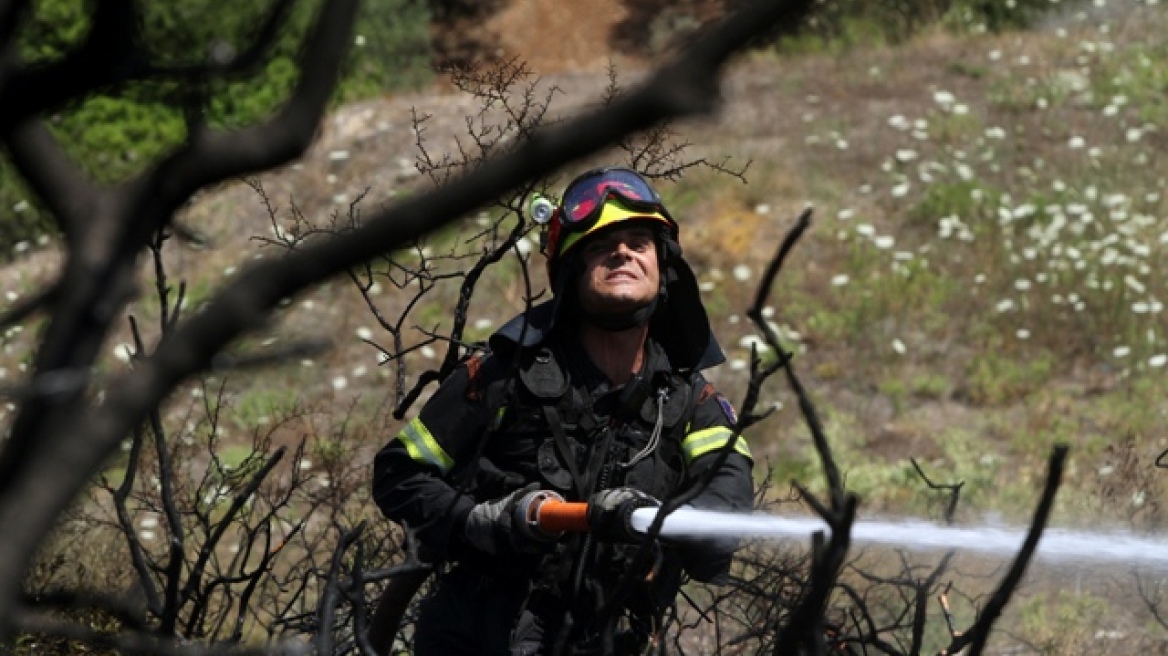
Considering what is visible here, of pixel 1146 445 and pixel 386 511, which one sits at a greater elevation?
pixel 1146 445

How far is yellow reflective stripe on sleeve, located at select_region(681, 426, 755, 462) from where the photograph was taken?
502 cm

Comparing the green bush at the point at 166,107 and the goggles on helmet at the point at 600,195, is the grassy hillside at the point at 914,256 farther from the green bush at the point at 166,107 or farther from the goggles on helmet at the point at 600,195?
the goggles on helmet at the point at 600,195

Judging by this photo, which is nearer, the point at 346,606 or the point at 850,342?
the point at 346,606

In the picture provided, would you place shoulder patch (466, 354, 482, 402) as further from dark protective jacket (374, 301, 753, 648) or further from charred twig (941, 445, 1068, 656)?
charred twig (941, 445, 1068, 656)

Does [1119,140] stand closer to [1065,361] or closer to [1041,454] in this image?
[1065,361]

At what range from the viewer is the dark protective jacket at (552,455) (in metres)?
4.90

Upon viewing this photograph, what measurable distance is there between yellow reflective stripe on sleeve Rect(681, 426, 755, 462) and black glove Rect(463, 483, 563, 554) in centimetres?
37

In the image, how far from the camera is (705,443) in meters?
5.04

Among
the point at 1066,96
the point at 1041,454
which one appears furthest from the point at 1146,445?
the point at 1066,96

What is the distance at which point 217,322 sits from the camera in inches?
77.8

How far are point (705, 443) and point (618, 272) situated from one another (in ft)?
1.43

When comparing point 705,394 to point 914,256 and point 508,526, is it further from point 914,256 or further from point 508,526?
point 914,256

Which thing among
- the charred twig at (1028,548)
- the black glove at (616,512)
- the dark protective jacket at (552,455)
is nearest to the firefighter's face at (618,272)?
the dark protective jacket at (552,455)

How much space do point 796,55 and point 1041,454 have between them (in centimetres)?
800
